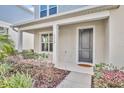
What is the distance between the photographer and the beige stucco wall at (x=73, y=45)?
25.3 feet

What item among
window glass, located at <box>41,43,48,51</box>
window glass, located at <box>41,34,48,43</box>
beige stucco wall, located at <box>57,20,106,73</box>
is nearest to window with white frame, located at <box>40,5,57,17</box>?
window glass, located at <box>41,34,48,43</box>

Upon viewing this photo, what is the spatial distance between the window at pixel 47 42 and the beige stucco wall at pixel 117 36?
545cm

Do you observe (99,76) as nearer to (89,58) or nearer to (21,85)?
(21,85)

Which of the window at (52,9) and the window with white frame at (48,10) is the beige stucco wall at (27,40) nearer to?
the window with white frame at (48,10)

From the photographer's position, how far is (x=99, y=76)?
182 inches

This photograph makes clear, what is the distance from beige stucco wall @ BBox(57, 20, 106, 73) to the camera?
7721mm

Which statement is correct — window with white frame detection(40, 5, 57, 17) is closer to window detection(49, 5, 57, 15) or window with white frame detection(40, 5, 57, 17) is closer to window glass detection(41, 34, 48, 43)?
window detection(49, 5, 57, 15)

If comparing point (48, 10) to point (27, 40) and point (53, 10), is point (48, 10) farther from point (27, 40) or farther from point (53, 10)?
point (27, 40)

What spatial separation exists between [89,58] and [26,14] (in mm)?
10526

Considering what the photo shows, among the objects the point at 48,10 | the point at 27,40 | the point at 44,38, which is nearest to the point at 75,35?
the point at 44,38

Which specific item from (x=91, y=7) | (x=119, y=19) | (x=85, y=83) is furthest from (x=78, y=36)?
(x=85, y=83)

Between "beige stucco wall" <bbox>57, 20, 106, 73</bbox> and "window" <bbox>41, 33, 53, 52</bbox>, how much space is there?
4.00 feet

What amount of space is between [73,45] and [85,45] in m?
0.82
